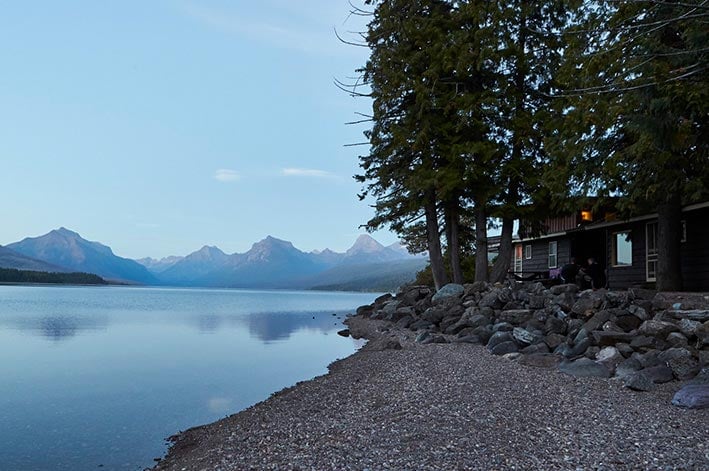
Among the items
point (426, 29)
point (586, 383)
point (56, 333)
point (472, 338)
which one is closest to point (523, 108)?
point (426, 29)

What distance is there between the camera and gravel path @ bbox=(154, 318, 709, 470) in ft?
15.1

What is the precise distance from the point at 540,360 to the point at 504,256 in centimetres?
→ 1168

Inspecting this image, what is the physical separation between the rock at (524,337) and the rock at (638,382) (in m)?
3.54

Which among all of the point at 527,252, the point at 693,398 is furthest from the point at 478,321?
the point at 527,252

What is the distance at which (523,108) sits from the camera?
1958cm

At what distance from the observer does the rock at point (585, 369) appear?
823 cm

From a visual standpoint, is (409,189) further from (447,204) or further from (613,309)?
(613,309)

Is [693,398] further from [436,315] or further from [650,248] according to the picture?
[650,248]

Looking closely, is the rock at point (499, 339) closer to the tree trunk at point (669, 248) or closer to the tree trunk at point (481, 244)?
the tree trunk at point (669, 248)

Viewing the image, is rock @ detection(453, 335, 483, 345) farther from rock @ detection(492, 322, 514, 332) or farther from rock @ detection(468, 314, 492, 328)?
rock @ detection(468, 314, 492, 328)

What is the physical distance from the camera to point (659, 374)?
A: 786 cm

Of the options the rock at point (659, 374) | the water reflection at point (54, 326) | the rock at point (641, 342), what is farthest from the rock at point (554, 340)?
the water reflection at point (54, 326)

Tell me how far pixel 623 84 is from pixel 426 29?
39.7 feet

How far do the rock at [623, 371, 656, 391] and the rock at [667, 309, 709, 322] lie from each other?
312cm
